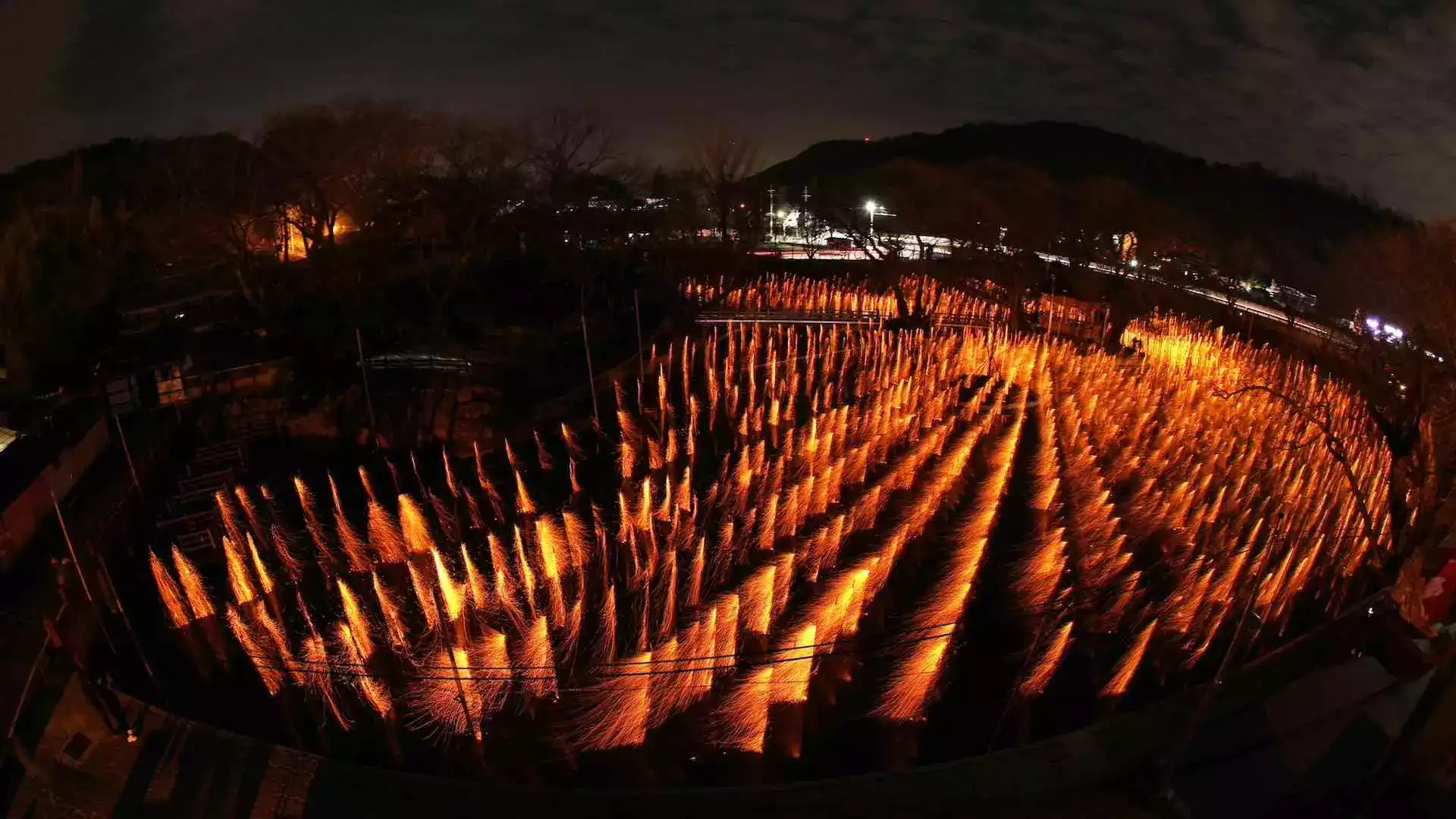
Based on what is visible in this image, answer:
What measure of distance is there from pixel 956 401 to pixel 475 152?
1899 cm

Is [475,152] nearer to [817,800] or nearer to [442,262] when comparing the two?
[442,262]

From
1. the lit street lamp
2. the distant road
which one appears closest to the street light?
the lit street lamp

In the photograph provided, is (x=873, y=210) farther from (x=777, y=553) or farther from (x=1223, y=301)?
(x=777, y=553)

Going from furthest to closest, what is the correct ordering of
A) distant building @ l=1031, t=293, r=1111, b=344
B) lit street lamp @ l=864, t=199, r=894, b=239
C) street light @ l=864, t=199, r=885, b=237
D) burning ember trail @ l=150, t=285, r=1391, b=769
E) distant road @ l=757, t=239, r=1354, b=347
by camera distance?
lit street lamp @ l=864, t=199, r=894, b=239 → street light @ l=864, t=199, r=885, b=237 → distant building @ l=1031, t=293, r=1111, b=344 → distant road @ l=757, t=239, r=1354, b=347 → burning ember trail @ l=150, t=285, r=1391, b=769

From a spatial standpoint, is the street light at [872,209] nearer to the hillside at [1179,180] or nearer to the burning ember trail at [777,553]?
the hillside at [1179,180]

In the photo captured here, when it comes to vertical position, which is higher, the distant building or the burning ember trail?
the distant building

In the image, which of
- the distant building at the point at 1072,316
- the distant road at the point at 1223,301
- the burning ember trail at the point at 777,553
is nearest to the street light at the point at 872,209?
the distant road at the point at 1223,301

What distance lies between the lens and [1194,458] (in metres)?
14.6

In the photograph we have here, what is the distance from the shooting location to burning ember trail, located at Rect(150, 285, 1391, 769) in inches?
344

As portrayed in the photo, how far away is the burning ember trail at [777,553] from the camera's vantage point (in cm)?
875

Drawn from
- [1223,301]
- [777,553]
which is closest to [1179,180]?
[1223,301]

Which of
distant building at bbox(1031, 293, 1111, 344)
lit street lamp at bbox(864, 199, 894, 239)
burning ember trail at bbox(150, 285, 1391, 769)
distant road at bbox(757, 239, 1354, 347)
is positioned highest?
lit street lamp at bbox(864, 199, 894, 239)

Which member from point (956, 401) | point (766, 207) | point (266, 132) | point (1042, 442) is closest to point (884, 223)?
point (766, 207)

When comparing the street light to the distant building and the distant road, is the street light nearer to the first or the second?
the distant road
